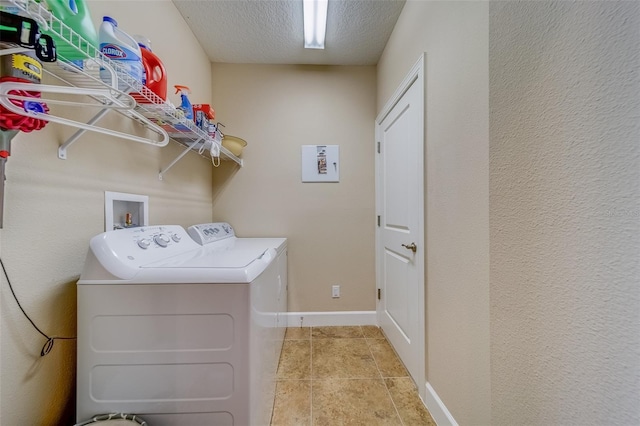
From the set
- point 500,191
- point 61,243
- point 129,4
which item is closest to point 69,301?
point 61,243

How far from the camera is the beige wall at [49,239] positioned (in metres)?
0.76

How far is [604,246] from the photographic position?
0.52m

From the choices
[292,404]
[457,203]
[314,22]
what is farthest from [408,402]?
[314,22]

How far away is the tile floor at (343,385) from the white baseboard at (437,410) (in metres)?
0.04

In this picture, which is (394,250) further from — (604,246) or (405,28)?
(405,28)

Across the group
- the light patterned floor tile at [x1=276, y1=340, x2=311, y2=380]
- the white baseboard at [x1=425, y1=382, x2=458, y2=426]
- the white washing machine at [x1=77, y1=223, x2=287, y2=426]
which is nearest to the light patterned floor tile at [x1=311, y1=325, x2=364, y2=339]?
the light patterned floor tile at [x1=276, y1=340, x2=311, y2=380]

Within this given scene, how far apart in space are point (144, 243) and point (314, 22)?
1890mm

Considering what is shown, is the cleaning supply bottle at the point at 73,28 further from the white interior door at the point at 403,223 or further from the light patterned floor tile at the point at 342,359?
the light patterned floor tile at the point at 342,359

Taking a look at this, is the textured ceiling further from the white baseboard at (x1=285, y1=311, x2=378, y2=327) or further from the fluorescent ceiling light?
the white baseboard at (x1=285, y1=311, x2=378, y2=327)

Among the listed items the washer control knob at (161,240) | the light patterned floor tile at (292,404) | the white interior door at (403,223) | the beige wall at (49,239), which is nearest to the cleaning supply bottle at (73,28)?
the beige wall at (49,239)

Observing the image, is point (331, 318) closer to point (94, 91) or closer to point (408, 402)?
point (408, 402)

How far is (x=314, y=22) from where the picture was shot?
1.84 meters

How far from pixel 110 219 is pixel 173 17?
1.50 m

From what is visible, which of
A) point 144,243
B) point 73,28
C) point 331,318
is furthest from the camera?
point 331,318
